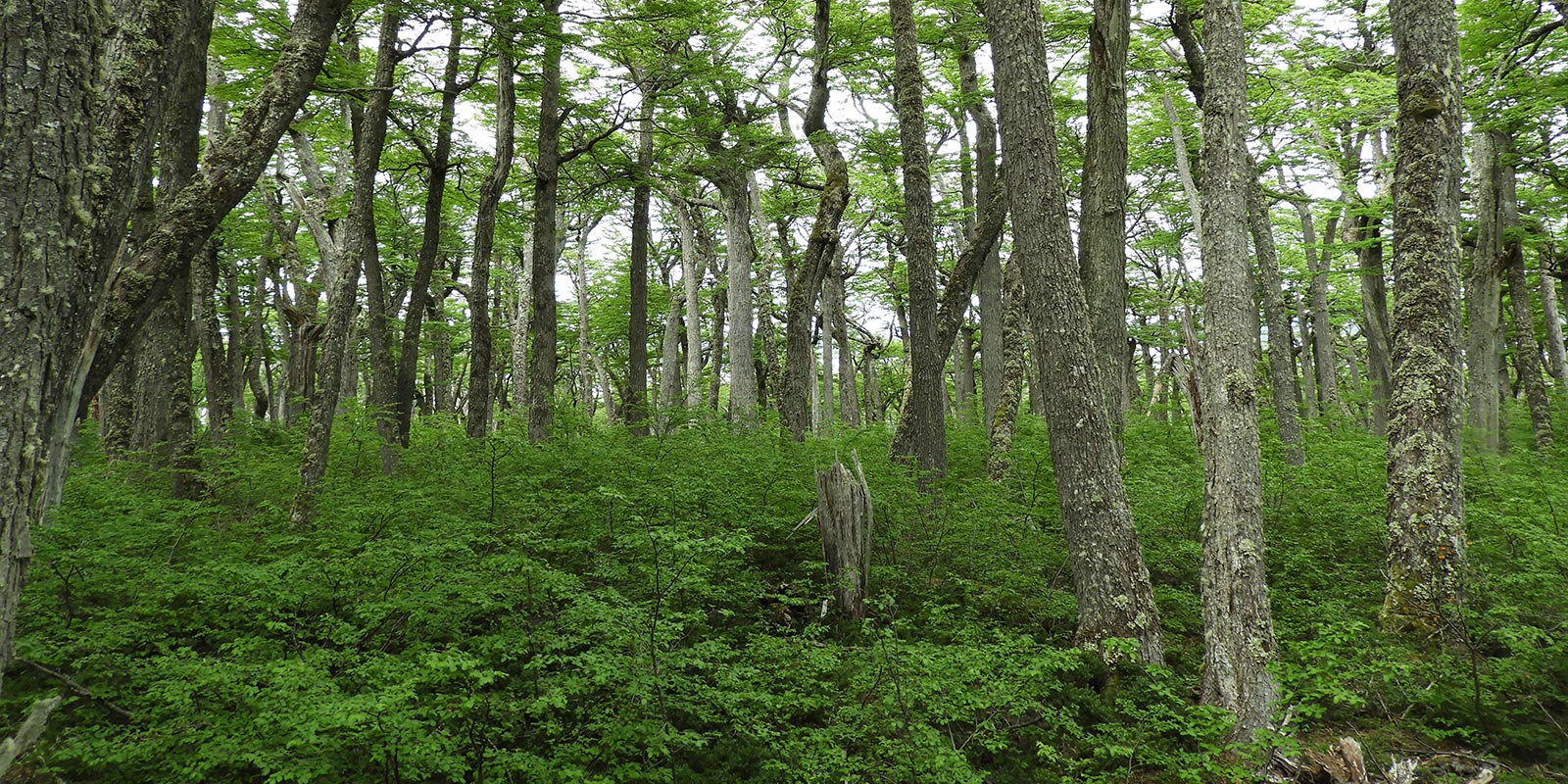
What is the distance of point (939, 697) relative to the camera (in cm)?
515

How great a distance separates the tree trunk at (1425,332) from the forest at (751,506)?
35mm

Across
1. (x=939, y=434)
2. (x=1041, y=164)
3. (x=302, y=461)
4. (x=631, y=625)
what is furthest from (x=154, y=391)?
(x=1041, y=164)

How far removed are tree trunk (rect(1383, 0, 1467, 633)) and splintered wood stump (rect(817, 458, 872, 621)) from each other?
4.55 metres

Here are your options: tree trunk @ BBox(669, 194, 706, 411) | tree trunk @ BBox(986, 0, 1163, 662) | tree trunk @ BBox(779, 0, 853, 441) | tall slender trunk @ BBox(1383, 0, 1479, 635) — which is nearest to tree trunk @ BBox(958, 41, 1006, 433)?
tree trunk @ BBox(779, 0, 853, 441)

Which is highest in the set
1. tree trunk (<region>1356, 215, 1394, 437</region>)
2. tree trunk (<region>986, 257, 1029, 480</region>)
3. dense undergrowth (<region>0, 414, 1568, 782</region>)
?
tree trunk (<region>1356, 215, 1394, 437</region>)

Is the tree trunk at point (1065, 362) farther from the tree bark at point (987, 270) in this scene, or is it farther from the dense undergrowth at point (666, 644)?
the tree bark at point (987, 270)

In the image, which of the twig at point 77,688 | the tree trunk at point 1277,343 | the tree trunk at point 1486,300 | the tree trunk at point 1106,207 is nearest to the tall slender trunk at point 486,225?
the tree trunk at point 1106,207

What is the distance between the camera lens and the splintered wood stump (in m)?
7.32

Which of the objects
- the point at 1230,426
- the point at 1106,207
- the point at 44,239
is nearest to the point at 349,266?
the point at 44,239

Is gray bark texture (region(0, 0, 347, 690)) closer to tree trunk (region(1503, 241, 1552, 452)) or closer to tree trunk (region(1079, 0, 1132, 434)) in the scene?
tree trunk (region(1079, 0, 1132, 434))

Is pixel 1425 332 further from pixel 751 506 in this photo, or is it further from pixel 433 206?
pixel 433 206

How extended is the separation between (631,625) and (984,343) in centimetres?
1298

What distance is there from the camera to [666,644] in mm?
5383

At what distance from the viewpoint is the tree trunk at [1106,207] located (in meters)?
8.48
